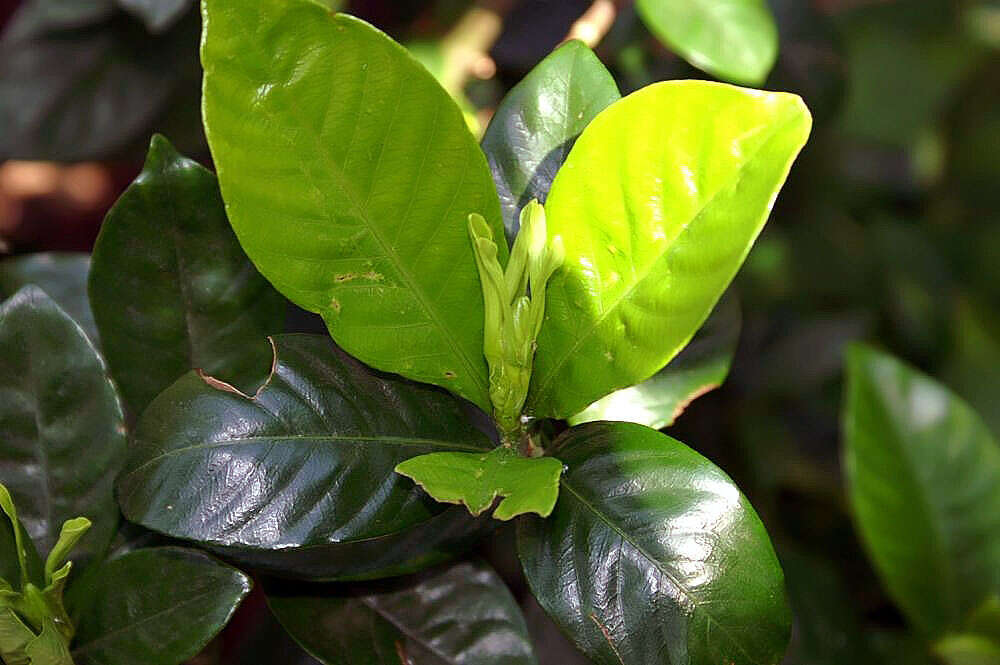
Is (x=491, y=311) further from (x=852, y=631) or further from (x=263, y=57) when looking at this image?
(x=852, y=631)

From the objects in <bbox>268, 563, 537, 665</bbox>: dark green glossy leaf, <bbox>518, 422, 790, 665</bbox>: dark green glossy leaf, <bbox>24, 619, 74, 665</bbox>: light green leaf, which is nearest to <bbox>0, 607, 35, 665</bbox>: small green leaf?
<bbox>24, 619, 74, 665</bbox>: light green leaf

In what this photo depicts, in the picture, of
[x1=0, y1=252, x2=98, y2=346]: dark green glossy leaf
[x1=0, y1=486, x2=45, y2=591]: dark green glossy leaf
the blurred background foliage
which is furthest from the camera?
the blurred background foliage

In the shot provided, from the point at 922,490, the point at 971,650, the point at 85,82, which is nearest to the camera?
the point at 971,650

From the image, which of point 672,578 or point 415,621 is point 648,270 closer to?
point 672,578

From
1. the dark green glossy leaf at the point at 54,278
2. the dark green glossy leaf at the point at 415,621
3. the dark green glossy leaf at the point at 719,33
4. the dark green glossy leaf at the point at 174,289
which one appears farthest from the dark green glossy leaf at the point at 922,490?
the dark green glossy leaf at the point at 54,278

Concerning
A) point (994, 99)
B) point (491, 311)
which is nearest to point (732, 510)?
point (491, 311)

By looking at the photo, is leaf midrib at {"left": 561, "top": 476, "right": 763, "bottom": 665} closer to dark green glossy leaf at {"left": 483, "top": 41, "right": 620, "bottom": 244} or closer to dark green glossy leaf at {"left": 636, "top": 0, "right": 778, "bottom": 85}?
dark green glossy leaf at {"left": 483, "top": 41, "right": 620, "bottom": 244}

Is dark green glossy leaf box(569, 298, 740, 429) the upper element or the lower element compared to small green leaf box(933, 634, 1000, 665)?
upper

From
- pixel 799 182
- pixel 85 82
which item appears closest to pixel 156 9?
pixel 85 82
